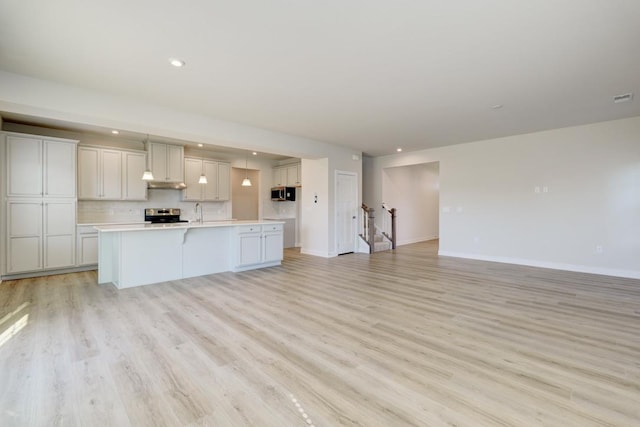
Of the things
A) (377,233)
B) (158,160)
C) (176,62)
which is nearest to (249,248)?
(158,160)

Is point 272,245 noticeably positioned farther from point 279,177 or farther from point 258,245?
point 279,177

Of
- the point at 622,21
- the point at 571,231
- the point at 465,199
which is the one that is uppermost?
the point at 622,21

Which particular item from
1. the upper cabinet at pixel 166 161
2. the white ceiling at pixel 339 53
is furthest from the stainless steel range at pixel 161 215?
the white ceiling at pixel 339 53

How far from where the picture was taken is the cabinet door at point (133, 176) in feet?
20.1

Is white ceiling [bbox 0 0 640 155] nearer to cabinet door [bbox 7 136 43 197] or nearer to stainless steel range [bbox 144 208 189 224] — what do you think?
cabinet door [bbox 7 136 43 197]

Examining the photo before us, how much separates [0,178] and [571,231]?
10.00m

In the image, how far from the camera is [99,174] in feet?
19.1

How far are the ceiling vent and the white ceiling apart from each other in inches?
3.6

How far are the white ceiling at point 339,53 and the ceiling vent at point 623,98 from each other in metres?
A: 0.09

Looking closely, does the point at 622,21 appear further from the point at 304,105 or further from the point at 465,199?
the point at 465,199

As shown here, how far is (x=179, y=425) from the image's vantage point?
1594 millimetres

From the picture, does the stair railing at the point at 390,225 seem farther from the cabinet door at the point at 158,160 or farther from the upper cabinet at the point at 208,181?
the cabinet door at the point at 158,160

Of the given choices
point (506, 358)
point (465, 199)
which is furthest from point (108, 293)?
point (465, 199)

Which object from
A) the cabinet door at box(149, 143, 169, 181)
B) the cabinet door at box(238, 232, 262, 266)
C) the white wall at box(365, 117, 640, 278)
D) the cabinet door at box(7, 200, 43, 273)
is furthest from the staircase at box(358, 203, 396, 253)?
the cabinet door at box(7, 200, 43, 273)
